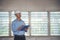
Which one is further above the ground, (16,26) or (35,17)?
(35,17)

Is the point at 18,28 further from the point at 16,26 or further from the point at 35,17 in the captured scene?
the point at 35,17

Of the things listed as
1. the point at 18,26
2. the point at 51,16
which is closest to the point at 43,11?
the point at 51,16

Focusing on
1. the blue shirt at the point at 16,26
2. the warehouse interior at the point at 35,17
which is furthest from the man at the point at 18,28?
the warehouse interior at the point at 35,17

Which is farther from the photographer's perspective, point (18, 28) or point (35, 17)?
point (35, 17)

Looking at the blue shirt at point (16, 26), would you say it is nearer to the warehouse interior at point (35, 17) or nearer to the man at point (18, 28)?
the man at point (18, 28)

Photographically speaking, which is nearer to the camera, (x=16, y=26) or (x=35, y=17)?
(x=16, y=26)

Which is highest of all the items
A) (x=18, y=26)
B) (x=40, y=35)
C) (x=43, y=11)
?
(x=43, y=11)

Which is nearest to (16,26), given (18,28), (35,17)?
(18,28)

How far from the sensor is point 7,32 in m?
5.86

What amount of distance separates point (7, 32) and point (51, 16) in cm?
164

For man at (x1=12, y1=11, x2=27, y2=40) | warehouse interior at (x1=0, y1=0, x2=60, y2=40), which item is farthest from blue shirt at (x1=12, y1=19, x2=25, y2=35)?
warehouse interior at (x1=0, y1=0, x2=60, y2=40)

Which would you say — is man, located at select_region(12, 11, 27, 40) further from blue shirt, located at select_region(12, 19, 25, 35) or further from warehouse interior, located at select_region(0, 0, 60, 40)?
warehouse interior, located at select_region(0, 0, 60, 40)

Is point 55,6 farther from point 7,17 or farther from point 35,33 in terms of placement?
point 7,17

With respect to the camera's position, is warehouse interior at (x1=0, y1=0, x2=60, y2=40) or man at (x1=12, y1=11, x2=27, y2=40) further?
warehouse interior at (x1=0, y1=0, x2=60, y2=40)
